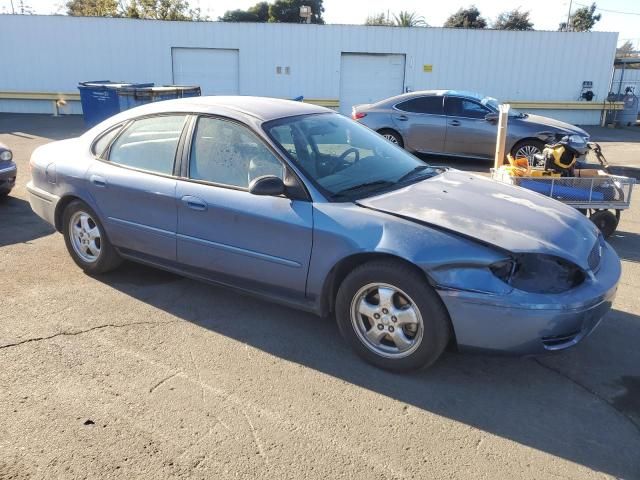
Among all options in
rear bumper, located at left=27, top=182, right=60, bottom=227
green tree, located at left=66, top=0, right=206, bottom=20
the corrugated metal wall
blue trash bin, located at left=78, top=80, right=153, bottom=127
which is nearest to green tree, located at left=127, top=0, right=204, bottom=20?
green tree, located at left=66, top=0, right=206, bottom=20

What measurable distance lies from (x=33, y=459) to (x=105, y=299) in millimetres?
1913

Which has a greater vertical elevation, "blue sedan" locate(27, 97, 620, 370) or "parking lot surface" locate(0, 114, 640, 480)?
"blue sedan" locate(27, 97, 620, 370)

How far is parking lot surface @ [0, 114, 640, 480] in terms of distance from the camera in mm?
2693

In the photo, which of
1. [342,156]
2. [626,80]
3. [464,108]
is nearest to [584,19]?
[626,80]

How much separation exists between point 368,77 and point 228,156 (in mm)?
18037

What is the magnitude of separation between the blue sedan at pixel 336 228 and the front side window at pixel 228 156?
11 mm

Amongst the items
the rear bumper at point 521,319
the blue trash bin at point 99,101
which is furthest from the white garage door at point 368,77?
the rear bumper at point 521,319

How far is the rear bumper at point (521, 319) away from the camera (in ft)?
10.0

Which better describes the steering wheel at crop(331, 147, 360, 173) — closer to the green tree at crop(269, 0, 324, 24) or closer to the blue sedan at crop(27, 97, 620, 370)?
the blue sedan at crop(27, 97, 620, 370)

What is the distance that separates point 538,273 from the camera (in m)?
3.25

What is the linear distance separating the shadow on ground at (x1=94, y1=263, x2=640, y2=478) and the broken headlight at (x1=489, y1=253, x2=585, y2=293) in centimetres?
63

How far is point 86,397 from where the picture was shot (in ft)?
10.4

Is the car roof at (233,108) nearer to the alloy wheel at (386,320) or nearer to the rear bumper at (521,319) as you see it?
the alloy wheel at (386,320)

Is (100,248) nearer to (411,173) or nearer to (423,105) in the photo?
(411,173)
